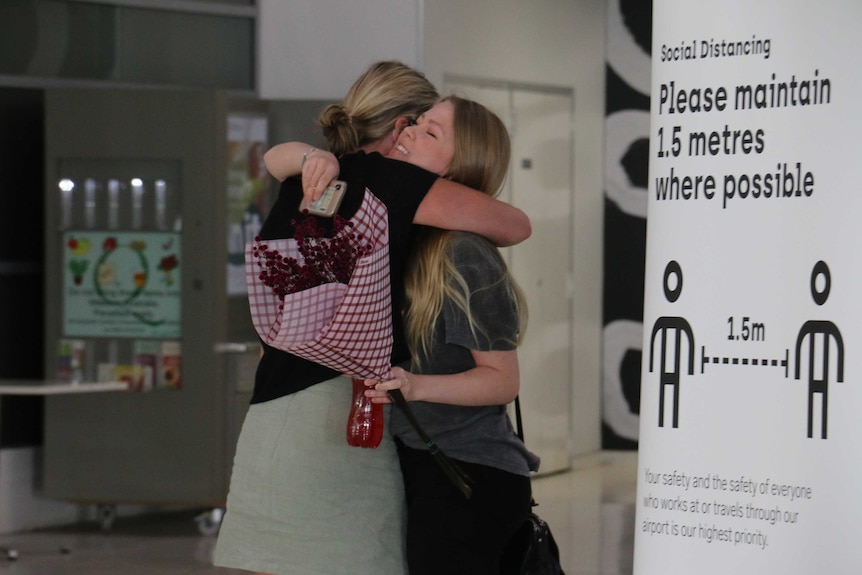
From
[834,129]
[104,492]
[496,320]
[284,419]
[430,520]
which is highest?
[834,129]

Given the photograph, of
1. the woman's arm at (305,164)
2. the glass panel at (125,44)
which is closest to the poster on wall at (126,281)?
the glass panel at (125,44)

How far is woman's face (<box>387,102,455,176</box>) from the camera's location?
2488 mm

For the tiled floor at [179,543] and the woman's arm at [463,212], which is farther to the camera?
the tiled floor at [179,543]

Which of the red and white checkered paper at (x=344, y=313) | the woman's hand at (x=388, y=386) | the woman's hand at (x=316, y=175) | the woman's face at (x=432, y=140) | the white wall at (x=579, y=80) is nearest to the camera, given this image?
the red and white checkered paper at (x=344, y=313)

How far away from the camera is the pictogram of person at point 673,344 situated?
92.2 inches

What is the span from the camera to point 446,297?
95.3 inches

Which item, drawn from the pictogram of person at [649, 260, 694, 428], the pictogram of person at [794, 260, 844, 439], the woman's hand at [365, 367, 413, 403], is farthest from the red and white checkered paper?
the pictogram of person at [794, 260, 844, 439]

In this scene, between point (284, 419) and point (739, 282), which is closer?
point (739, 282)

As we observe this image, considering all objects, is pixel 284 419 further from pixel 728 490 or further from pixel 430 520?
pixel 728 490

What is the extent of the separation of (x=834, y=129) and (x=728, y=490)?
62 cm

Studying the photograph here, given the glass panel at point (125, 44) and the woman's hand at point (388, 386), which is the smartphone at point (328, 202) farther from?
the glass panel at point (125, 44)

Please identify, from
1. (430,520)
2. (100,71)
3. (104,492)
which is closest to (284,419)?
(430,520)

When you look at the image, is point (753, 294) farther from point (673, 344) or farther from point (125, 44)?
point (125, 44)

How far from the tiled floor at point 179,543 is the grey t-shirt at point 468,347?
3671 mm
